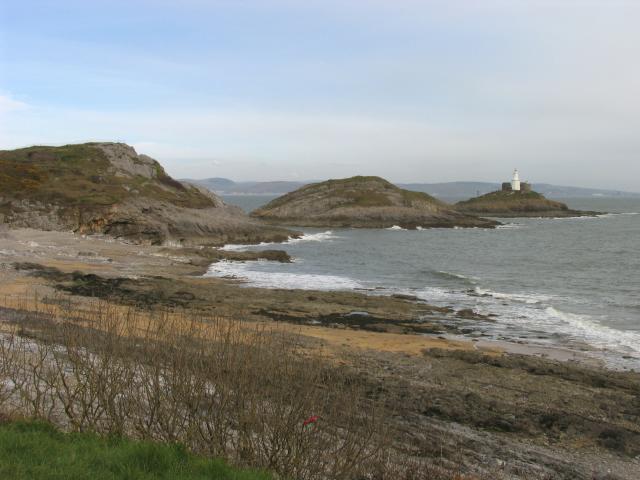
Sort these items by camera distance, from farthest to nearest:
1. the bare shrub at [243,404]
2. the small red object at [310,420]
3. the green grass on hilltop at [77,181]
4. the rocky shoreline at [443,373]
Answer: the green grass on hilltop at [77,181] → the rocky shoreline at [443,373] → the bare shrub at [243,404] → the small red object at [310,420]

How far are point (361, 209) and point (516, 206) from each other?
54625 millimetres

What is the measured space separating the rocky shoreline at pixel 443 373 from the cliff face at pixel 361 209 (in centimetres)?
7533

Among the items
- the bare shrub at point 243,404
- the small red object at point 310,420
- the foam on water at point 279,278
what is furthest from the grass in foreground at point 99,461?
Result: the foam on water at point 279,278

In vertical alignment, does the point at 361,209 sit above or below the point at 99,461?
above

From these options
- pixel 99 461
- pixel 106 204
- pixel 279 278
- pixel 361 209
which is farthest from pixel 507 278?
pixel 361 209

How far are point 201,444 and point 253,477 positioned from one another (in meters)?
1.20

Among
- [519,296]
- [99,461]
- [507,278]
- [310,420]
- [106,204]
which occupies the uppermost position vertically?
[106,204]

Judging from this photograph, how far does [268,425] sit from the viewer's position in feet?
22.2

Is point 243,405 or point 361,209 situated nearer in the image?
point 243,405

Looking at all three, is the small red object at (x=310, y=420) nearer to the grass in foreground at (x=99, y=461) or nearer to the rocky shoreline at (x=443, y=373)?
the grass in foreground at (x=99, y=461)

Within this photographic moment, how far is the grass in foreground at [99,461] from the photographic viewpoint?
5.93 meters

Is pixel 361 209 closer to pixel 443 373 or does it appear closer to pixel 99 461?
pixel 443 373

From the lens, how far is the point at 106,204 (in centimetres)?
5700

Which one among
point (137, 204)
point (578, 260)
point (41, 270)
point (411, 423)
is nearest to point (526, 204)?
point (578, 260)
